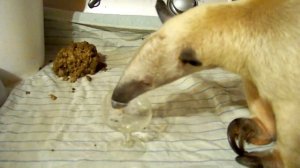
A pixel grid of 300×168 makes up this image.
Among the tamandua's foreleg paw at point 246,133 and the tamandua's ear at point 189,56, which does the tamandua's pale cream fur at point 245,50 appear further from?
the tamandua's foreleg paw at point 246,133

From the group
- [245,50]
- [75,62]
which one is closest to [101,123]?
[75,62]

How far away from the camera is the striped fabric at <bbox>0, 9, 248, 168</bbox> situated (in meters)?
1.47

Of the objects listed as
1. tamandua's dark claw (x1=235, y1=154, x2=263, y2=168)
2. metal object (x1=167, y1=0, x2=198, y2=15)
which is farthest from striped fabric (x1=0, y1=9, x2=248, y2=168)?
metal object (x1=167, y1=0, x2=198, y2=15)

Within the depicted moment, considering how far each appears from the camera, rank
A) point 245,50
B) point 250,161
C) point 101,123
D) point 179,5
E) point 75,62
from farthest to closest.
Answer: point 179,5
point 75,62
point 101,123
point 250,161
point 245,50

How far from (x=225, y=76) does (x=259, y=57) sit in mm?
722

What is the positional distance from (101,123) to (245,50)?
0.70 metres

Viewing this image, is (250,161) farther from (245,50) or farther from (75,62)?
(75,62)

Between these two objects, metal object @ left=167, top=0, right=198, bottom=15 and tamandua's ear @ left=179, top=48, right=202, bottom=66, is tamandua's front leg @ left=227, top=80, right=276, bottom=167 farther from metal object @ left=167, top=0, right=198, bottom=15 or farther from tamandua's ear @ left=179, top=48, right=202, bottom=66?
metal object @ left=167, top=0, right=198, bottom=15

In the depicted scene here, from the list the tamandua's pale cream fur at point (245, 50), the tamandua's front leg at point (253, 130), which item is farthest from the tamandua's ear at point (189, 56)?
the tamandua's front leg at point (253, 130)

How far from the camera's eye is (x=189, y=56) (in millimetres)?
1189

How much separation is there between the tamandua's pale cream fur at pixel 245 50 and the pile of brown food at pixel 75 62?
0.67m

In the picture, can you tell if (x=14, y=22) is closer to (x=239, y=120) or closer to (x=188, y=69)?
(x=188, y=69)

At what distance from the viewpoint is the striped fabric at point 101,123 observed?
58.0 inches

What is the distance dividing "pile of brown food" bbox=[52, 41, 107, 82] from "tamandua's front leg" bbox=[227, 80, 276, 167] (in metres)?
0.72
